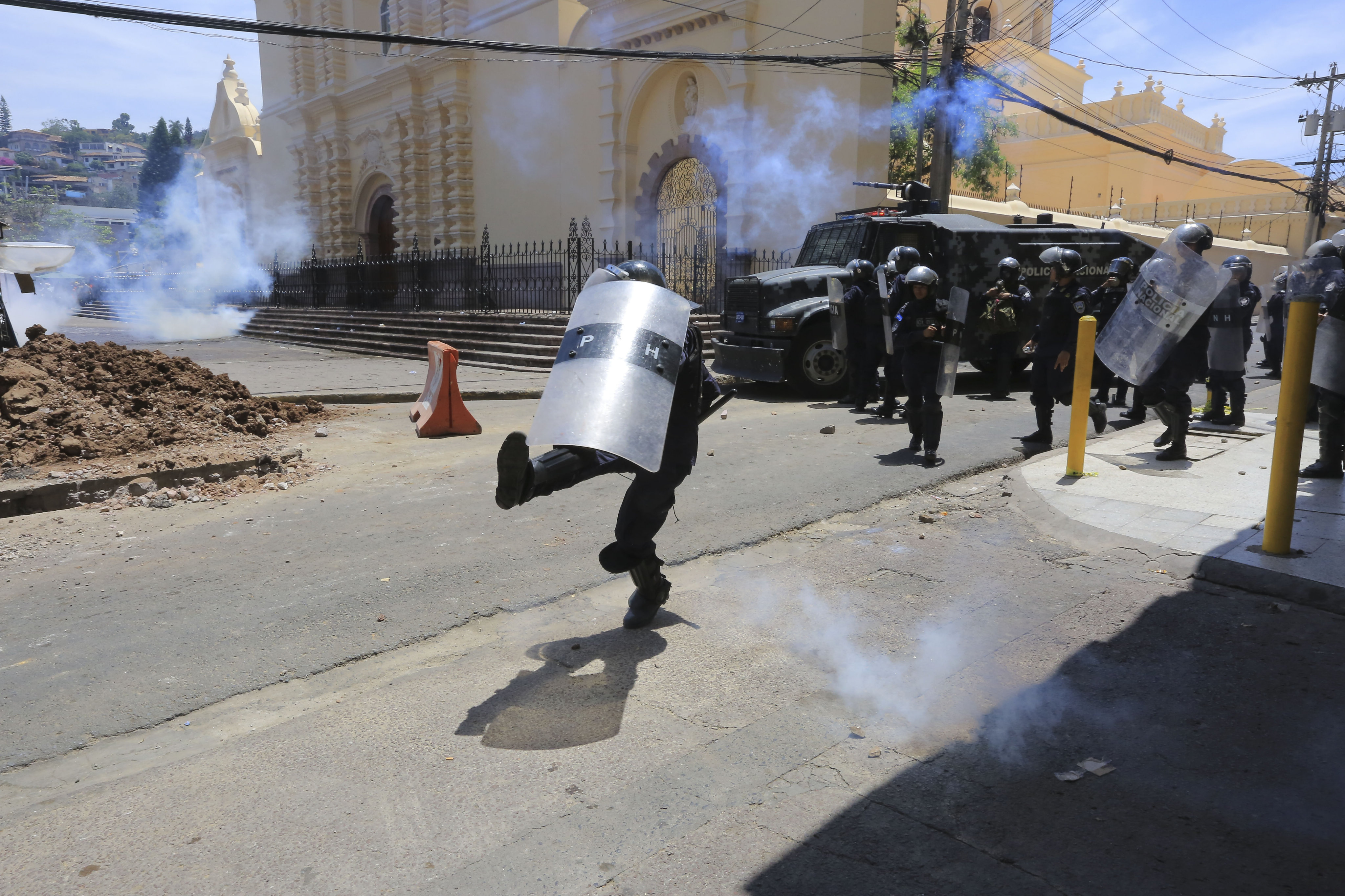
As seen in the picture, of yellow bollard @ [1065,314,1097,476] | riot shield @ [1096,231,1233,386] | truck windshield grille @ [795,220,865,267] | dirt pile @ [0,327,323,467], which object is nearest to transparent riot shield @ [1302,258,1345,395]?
riot shield @ [1096,231,1233,386]

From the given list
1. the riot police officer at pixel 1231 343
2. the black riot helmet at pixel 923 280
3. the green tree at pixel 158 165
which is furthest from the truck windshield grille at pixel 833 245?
the green tree at pixel 158 165

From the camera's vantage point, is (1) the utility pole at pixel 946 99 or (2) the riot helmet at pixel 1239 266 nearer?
(2) the riot helmet at pixel 1239 266

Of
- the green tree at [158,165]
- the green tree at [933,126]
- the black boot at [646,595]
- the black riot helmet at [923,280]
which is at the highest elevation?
the green tree at [158,165]

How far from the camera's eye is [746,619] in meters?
3.87

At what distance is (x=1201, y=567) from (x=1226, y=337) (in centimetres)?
477

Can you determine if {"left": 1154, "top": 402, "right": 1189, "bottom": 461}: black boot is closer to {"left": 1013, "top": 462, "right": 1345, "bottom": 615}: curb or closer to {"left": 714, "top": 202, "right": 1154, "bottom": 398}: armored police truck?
{"left": 1013, "top": 462, "right": 1345, "bottom": 615}: curb

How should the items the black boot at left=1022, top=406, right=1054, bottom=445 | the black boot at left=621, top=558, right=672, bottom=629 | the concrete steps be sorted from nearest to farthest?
1. the black boot at left=621, top=558, right=672, bottom=629
2. the black boot at left=1022, top=406, right=1054, bottom=445
3. the concrete steps

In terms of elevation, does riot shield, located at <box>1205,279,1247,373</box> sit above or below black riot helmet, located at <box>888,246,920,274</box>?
below

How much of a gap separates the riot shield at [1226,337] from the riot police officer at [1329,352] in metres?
2.01

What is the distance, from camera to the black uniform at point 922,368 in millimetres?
6973

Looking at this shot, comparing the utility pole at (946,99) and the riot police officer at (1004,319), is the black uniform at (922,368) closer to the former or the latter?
the riot police officer at (1004,319)

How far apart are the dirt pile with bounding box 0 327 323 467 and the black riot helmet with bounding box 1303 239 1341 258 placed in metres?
8.33

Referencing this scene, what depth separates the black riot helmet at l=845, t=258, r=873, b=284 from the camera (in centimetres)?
978

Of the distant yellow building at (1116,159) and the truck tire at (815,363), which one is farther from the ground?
the distant yellow building at (1116,159)
